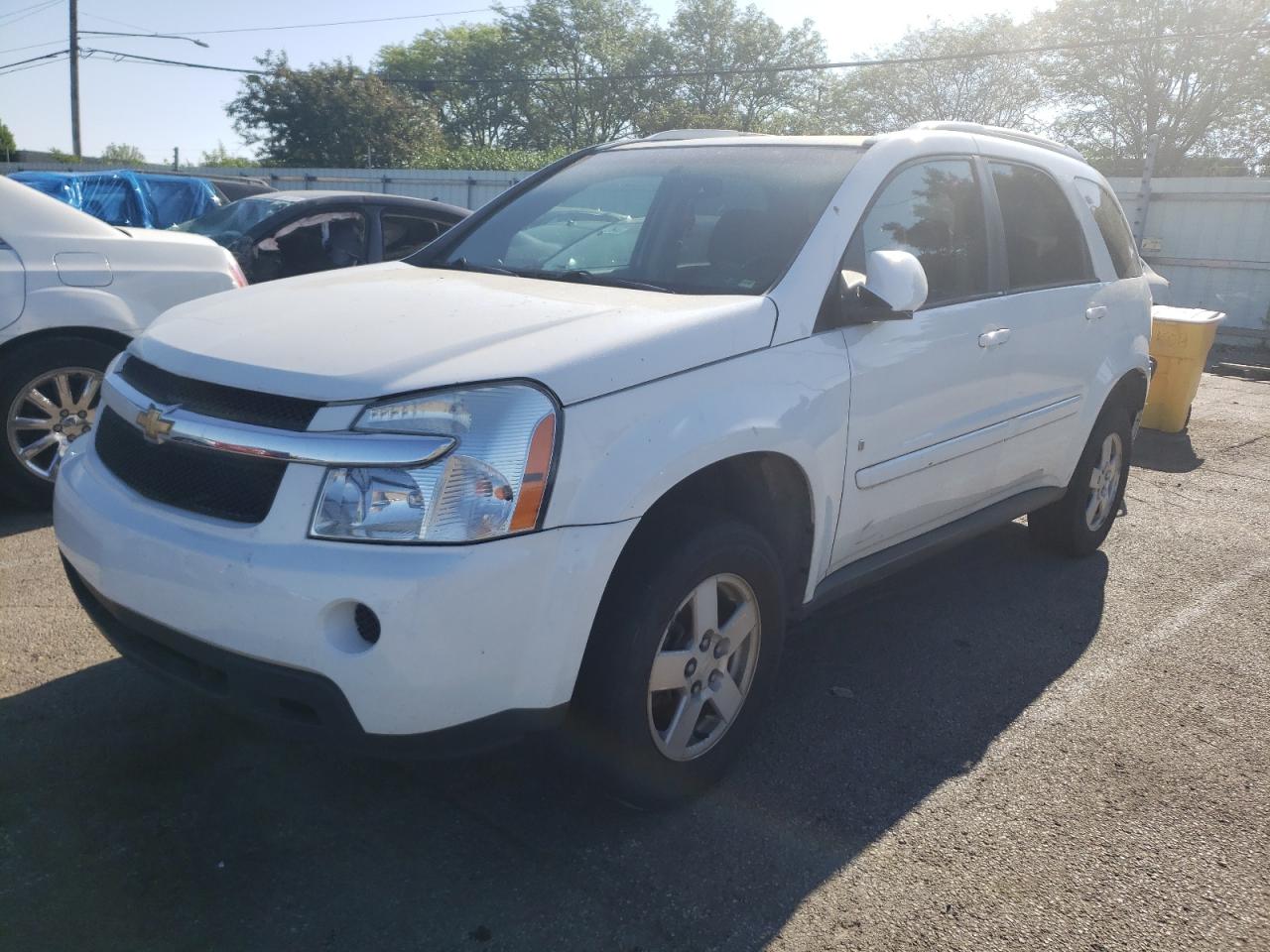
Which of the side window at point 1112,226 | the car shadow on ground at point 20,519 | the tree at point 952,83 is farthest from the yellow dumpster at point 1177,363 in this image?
the tree at point 952,83

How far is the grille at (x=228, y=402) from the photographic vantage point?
2.42 metres

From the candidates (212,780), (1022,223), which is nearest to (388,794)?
(212,780)

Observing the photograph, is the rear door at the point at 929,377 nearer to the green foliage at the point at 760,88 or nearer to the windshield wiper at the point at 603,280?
the windshield wiper at the point at 603,280

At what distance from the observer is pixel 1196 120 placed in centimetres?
3947

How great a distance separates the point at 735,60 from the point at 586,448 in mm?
60975

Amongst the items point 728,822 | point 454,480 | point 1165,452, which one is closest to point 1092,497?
point 728,822

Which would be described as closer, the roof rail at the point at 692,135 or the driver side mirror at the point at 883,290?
the driver side mirror at the point at 883,290

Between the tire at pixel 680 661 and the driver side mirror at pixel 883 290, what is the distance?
30.3 inches

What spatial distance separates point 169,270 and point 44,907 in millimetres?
3635

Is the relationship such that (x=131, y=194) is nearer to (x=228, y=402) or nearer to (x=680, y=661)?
(x=228, y=402)

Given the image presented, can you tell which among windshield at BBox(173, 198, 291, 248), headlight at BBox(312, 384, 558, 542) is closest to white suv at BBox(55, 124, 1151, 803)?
headlight at BBox(312, 384, 558, 542)

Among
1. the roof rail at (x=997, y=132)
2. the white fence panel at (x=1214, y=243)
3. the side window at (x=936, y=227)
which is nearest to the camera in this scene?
the side window at (x=936, y=227)

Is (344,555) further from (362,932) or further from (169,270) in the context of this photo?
(169,270)

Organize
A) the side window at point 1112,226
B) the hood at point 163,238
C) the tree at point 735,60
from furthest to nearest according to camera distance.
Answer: the tree at point 735,60 → the hood at point 163,238 → the side window at point 1112,226
